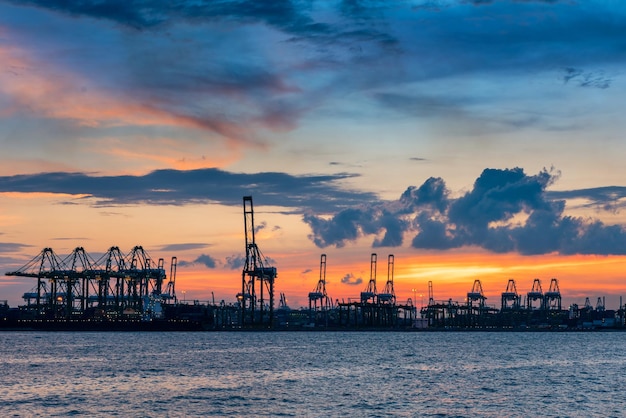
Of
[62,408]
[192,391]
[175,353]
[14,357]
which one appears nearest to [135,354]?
[175,353]

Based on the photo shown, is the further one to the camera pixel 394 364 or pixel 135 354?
pixel 135 354

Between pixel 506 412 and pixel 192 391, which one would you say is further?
pixel 192 391

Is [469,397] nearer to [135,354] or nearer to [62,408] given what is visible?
[62,408]

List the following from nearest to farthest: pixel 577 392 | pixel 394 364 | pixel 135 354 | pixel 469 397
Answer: pixel 469 397 → pixel 577 392 → pixel 394 364 → pixel 135 354

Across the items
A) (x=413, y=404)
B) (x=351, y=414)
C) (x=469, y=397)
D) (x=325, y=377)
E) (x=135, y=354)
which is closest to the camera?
(x=351, y=414)

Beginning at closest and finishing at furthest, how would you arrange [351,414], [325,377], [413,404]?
[351,414] < [413,404] < [325,377]

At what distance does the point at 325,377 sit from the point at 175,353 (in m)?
52.1

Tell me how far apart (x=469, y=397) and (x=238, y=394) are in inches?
812

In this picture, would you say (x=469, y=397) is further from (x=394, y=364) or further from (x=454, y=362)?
(x=454, y=362)

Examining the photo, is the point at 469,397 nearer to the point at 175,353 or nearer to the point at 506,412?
the point at 506,412

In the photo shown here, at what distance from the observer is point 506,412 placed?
66375 millimetres

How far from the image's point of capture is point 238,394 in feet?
251

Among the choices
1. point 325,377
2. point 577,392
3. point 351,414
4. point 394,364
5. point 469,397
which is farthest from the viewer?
point 394,364

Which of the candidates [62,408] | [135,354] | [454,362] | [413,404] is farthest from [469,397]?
[135,354]
